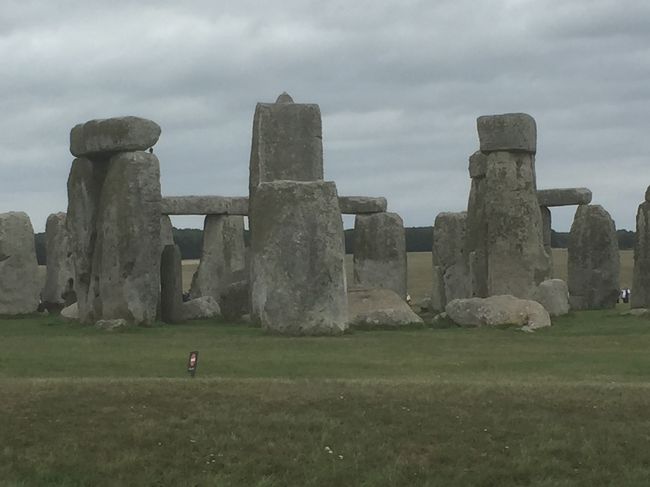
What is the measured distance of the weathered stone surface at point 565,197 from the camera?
3809cm

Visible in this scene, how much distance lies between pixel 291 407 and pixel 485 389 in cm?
216

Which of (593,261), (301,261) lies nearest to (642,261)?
(593,261)

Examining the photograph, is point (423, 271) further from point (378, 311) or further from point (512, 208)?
point (378, 311)

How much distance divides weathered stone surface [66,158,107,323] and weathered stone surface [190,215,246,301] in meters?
12.4

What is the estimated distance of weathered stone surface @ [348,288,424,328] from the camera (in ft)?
77.6

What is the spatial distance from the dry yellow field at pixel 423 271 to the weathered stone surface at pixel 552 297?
17.3 m

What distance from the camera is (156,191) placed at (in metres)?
25.7

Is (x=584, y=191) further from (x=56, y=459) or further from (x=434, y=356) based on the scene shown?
(x=56, y=459)

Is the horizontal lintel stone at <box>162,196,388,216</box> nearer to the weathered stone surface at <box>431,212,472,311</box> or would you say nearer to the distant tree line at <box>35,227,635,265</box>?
the weathered stone surface at <box>431,212,472,311</box>

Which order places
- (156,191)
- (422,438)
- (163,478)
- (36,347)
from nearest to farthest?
(163,478) < (422,438) < (36,347) < (156,191)

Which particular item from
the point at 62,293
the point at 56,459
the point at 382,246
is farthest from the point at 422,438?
the point at 382,246

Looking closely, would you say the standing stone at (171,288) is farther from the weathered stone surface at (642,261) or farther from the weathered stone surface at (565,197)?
the weathered stone surface at (565,197)

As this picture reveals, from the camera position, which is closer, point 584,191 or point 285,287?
point 285,287

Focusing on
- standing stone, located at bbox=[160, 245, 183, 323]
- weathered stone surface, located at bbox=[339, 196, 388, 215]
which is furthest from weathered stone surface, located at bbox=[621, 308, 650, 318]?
weathered stone surface, located at bbox=[339, 196, 388, 215]
